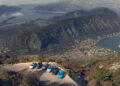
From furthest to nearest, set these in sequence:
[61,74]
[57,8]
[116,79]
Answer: [57,8]
[61,74]
[116,79]

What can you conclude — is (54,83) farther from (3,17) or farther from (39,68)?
(3,17)

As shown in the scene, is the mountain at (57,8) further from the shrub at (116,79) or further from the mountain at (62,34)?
the shrub at (116,79)

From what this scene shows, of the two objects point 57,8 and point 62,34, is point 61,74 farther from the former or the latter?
point 57,8

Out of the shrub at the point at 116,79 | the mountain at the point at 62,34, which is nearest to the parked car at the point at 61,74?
the shrub at the point at 116,79

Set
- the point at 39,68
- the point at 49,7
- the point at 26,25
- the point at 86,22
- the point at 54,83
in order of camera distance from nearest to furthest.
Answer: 1. the point at 54,83
2. the point at 39,68
3. the point at 86,22
4. the point at 26,25
5. the point at 49,7

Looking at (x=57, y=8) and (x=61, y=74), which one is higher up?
(x=57, y=8)

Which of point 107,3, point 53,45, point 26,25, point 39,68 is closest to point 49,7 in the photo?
point 107,3

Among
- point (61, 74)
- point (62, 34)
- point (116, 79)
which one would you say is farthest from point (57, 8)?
point (116, 79)

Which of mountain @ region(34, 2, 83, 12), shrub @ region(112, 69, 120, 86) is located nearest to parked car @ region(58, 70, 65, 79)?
shrub @ region(112, 69, 120, 86)

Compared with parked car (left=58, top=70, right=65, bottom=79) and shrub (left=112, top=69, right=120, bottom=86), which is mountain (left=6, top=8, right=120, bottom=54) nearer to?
parked car (left=58, top=70, right=65, bottom=79)
